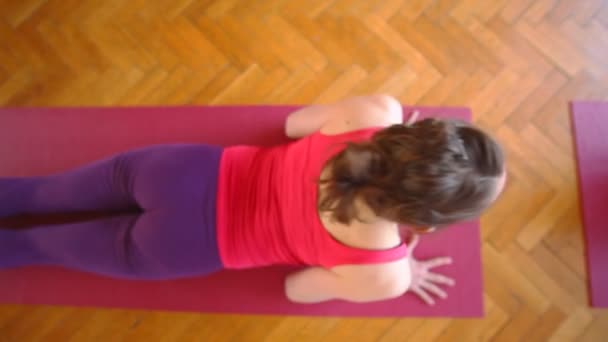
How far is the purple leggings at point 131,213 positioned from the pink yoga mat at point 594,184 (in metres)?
1.07

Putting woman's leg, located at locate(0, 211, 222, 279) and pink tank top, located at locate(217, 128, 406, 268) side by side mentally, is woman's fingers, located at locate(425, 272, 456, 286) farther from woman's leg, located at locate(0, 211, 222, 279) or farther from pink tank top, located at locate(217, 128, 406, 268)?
woman's leg, located at locate(0, 211, 222, 279)

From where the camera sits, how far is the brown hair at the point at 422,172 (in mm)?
558

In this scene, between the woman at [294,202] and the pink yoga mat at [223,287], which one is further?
Answer: the pink yoga mat at [223,287]

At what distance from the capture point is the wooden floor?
1.20 m

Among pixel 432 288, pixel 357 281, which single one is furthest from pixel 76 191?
pixel 432 288

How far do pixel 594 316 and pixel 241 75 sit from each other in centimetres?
127

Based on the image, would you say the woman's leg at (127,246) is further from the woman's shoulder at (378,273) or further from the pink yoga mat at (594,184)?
the pink yoga mat at (594,184)

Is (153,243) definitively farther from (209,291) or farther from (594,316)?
(594,316)

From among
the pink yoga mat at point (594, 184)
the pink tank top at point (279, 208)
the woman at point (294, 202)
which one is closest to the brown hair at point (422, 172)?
the woman at point (294, 202)

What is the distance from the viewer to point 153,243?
878 mm

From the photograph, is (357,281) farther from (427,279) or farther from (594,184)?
(594,184)

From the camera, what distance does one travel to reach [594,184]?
126 centimetres

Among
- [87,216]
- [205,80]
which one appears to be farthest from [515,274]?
[87,216]

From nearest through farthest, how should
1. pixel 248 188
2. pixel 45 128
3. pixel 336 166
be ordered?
pixel 336 166
pixel 248 188
pixel 45 128
